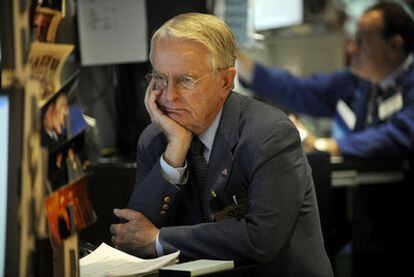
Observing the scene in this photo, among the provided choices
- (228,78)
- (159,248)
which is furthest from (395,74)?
(159,248)

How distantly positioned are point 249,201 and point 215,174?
14 cm

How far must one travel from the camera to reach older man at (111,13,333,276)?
2.38m

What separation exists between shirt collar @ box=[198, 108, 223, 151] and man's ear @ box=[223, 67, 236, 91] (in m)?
0.07

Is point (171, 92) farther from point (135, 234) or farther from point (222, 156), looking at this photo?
point (135, 234)

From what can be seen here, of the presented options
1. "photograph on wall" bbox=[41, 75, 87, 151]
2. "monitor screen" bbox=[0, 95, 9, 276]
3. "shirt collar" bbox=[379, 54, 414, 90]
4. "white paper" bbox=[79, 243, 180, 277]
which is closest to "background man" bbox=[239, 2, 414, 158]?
"shirt collar" bbox=[379, 54, 414, 90]

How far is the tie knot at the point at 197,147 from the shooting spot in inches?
102

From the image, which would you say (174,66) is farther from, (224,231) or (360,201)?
(360,201)

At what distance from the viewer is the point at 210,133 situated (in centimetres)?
257

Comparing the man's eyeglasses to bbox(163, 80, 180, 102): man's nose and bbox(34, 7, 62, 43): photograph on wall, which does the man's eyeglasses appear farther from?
bbox(34, 7, 62, 43): photograph on wall

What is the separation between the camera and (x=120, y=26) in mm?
3715

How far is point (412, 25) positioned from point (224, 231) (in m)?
3.22

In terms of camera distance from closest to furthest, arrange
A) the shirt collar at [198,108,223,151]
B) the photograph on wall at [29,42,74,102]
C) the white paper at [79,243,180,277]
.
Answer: the photograph on wall at [29,42,74,102] < the white paper at [79,243,180,277] < the shirt collar at [198,108,223,151]

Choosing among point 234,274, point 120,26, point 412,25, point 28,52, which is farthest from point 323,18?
point 28,52

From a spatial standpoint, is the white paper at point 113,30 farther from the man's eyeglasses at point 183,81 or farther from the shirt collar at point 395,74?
the shirt collar at point 395,74
